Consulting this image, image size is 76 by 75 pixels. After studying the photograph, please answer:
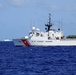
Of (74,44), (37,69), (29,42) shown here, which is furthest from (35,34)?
(37,69)

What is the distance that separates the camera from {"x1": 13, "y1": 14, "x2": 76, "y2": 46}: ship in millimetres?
143375

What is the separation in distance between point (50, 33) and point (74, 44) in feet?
27.3

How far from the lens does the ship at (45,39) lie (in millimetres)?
143375

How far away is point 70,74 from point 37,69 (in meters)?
5.68

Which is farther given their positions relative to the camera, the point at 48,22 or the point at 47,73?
the point at 48,22

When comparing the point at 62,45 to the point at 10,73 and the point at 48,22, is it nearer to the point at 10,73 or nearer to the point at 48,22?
the point at 48,22

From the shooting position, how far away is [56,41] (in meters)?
146

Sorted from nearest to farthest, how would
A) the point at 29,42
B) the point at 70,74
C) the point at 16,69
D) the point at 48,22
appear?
the point at 70,74, the point at 16,69, the point at 29,42, the point at 48,22

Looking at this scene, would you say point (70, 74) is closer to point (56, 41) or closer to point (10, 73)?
point (10, 73)

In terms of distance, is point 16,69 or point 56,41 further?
point 56,41

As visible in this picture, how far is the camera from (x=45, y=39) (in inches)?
5768

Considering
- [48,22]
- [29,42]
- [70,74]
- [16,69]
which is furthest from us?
[48,22]

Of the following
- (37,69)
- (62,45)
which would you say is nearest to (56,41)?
(62,45)

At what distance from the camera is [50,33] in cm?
15112
